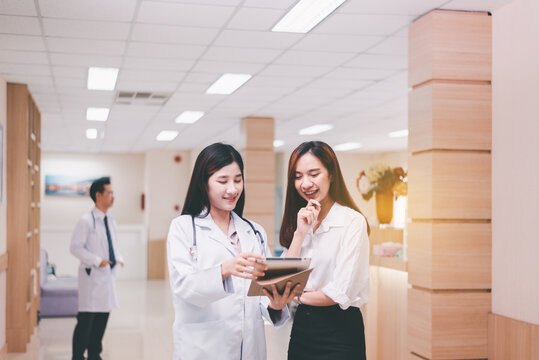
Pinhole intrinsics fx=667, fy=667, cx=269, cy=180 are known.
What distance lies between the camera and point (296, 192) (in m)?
3.10

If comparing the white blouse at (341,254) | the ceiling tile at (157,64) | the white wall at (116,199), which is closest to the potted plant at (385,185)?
the ceiling tile at (157,64)

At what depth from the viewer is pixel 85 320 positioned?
21.8ft

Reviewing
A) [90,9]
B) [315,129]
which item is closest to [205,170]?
[90,9]

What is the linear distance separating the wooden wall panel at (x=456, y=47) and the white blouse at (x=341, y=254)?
229 centimetres

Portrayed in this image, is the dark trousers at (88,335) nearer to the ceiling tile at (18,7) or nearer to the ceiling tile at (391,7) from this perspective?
the ceiling tile at (18,7)

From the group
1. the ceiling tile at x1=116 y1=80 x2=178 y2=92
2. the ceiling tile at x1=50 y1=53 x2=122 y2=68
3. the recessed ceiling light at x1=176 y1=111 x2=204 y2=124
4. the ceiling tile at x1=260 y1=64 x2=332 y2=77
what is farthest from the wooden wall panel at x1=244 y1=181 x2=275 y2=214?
the ceiling tile at x1=50 y1=53 x2=122 y2=68

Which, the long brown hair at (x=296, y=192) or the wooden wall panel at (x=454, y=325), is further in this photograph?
the wooden wall panel at (x=454, y=325)

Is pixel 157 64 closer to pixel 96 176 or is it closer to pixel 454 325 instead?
pixel 454 325

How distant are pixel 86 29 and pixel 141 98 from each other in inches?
131

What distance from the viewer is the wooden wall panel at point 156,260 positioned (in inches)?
639

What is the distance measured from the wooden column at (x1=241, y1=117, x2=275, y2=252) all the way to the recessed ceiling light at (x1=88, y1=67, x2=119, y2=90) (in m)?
3.02

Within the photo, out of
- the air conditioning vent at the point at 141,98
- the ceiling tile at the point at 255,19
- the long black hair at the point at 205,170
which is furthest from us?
the air conditioning vent at the point at 141,98

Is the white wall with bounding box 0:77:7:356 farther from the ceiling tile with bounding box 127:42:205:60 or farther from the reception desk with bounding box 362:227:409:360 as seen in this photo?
the reception desk with bounding box 362:227:409:360

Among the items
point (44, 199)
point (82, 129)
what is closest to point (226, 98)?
point (82, 129)
